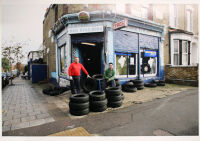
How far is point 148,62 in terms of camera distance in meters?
9.10

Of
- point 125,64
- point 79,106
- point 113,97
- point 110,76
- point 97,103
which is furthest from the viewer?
point 125,64

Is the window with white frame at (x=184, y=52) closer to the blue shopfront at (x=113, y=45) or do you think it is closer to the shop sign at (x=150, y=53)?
the blue shopfront at (x=113, y=45)

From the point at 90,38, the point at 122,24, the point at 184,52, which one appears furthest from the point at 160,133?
the point at 184,52

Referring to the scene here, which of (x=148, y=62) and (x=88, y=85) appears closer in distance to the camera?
(x=88, y=85)

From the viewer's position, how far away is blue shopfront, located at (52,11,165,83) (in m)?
6.81

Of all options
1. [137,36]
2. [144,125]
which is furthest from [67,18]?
[144,125]

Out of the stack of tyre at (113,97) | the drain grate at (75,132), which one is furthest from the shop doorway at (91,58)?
the drain grate at (75,132)

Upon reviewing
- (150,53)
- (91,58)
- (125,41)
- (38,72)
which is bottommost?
(38,72)

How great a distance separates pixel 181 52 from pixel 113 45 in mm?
7107

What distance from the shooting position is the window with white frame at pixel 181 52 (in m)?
10.2

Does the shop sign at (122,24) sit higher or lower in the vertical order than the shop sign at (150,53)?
higher

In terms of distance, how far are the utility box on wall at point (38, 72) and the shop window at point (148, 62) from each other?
10381mm

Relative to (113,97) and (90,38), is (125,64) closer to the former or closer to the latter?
(90,38)

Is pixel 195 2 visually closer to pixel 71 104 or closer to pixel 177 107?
pixel 177 107
